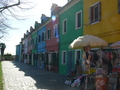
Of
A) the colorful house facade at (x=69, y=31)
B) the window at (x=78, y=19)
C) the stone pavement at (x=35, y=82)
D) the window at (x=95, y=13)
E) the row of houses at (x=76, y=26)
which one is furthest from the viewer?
the colorful house facade at (x=69, y=31)

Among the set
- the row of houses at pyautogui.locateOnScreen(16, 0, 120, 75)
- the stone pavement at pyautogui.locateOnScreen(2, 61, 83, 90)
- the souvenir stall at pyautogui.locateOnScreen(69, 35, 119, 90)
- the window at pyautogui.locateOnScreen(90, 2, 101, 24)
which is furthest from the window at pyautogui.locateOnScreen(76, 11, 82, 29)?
the stone pavement at pyautogui.locateOnScreen(2, 61, 83, 90)

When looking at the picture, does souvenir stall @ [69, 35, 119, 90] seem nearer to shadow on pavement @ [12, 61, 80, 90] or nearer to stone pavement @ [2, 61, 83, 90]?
shadow on pavement @ [12, 61, 80, 90]

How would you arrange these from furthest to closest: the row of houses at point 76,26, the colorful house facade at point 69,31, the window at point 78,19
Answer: the colorful house facade at point 69,31 → the window at point 78,19 → the row of houses at point 76,26

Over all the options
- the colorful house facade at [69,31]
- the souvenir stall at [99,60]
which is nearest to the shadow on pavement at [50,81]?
the colorful house facade at [69,31]

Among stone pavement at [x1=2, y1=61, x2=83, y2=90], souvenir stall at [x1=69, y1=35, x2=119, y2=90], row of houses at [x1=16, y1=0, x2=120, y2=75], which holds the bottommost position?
stone pavement at [x1=2, y1=61, x2=83, y2=90]

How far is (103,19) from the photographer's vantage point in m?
10.1

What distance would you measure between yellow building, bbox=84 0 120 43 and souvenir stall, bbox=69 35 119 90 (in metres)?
0.82

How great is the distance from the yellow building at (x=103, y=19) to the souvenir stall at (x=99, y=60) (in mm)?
816

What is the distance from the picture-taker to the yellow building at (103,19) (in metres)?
9.04

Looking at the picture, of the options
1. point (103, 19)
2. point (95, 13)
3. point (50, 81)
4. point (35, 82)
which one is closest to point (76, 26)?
point (95, 13)

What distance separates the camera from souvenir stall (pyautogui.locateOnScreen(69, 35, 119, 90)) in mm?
7605

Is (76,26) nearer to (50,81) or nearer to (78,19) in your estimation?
(78,19)

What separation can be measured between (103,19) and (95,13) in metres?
1.27

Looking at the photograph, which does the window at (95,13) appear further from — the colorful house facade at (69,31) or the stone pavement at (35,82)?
the stone pavement at (35,82)
